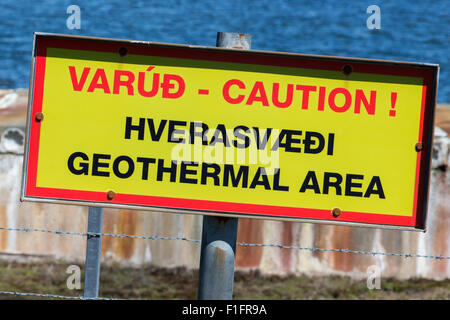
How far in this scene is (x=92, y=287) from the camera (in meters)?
4.18

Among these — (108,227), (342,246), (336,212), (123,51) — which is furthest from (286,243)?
(123,51)

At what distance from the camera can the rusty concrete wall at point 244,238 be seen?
603 centimetres

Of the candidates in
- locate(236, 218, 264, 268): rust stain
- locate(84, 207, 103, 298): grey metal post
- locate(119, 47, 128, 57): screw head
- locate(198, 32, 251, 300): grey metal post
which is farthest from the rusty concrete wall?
locate(119, 47, 128, 57): screw head

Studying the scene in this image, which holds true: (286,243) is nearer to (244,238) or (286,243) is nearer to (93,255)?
(244,238)

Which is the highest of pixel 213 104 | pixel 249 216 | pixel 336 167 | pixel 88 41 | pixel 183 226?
pixel 88 41

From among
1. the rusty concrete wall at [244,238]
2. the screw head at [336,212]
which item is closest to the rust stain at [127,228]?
the rusty concrete wall at [244,238]

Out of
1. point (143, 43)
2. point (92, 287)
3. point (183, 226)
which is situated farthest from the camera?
point (183, 226)

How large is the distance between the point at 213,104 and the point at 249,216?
37cm

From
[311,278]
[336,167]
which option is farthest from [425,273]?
[336,167]

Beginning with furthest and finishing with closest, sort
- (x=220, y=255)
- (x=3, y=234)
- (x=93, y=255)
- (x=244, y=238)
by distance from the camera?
(x=3, y=234) < (x=244, y=238) < (x=93, y=255) < (x=220, y=255)

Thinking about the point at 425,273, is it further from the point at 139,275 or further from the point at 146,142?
the point at 146,142

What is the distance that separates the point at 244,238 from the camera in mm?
6125

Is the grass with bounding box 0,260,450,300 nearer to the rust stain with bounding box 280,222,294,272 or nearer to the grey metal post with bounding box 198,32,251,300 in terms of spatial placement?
the rust stain with bounding box 280,222,294,272

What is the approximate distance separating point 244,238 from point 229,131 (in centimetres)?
403
